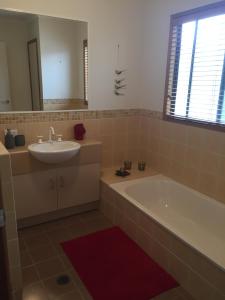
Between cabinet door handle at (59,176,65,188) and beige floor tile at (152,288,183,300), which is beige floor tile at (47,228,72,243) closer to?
cabinet door handle at (59,176,65,188)

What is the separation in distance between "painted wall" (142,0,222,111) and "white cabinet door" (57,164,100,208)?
3.64 feet

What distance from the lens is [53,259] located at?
6.79 feet

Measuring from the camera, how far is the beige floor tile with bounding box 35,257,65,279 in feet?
6.26

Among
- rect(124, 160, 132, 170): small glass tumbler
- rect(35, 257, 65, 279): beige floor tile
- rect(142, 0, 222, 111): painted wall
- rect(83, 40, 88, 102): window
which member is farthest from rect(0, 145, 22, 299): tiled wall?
rect(142, 0, 222, 111): painted wall

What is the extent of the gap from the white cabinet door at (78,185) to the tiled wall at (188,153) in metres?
0.83

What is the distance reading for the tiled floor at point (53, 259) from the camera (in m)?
1.74

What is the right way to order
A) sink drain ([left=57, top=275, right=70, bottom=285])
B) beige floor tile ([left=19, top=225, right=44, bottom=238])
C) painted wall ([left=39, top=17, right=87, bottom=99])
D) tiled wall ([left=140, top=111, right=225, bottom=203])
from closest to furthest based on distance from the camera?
sink drain ([left=57, top=275, right=70, bottom=285]) → tiled wall ([left=140, top=111, right=225, bottom=203]) → beige floor tile ([left=19, top=225, right=44, bottom=238]) → painted wall ([left=39, top=17, right=87, bottom=99])

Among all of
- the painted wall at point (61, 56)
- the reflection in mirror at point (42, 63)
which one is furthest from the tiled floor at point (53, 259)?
the painted wall at point (61, 56)

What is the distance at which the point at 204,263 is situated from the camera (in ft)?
5.28

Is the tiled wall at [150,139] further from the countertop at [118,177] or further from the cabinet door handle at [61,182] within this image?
the cabinet door handle at [61,182]

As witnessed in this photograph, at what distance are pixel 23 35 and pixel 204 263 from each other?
Result: 2.52 meters

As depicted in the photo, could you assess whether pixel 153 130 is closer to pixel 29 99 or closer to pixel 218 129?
pixel 218 129

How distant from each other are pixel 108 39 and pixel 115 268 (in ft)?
7.90

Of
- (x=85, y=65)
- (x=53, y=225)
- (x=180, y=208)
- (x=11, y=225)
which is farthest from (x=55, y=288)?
(x=85, y=65)
